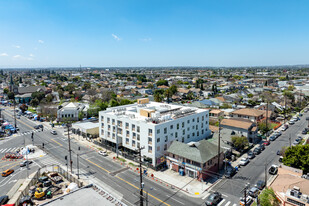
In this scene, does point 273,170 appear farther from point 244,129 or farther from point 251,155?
point 244,129

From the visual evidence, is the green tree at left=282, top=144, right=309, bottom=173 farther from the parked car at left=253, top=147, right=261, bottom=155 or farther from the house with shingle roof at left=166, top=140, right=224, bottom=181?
the house with shingle roof at left=166, top=140, right=224, bottom=181

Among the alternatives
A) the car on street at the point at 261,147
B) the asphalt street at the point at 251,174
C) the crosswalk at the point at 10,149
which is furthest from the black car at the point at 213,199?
the crosswalk at the point at 10,149

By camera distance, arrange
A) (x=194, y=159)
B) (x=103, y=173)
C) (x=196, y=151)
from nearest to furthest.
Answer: (x=194, y=159) < (x=196, y=151) < (x=103, y=173)

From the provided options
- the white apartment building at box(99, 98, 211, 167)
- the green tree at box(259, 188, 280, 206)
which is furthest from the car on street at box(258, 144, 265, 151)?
the green tree at box(259, 188, 280, 206)

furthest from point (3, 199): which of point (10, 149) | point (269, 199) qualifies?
point (269, 199)

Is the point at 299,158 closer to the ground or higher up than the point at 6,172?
higher up

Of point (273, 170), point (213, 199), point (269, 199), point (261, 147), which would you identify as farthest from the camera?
point (261, 147)

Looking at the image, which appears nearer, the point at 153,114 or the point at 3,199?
the point at 3,199
